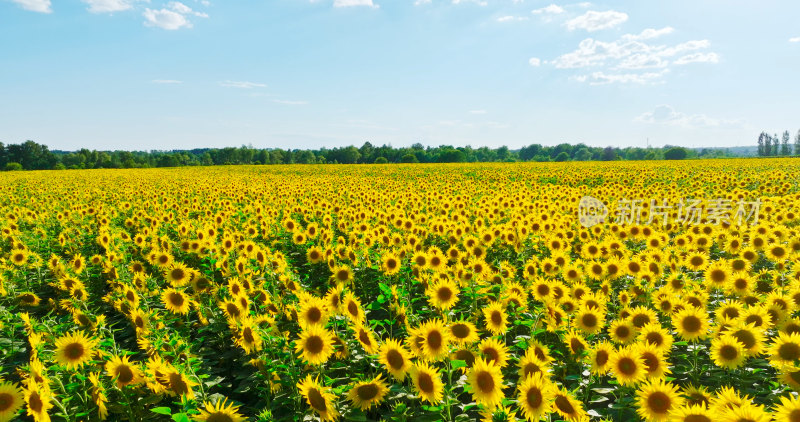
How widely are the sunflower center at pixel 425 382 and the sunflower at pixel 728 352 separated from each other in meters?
2.67

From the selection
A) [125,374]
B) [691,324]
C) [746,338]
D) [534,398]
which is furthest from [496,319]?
[125,374]

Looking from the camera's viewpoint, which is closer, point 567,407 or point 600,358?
point 567,407

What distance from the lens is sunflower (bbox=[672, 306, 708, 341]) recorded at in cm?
420

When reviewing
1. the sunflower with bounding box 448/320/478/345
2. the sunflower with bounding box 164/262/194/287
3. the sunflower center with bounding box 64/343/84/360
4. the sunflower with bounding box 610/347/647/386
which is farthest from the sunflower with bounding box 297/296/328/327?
the sunflower with bounding box 164/262/194/287

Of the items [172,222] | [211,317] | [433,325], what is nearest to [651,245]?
[433,325]

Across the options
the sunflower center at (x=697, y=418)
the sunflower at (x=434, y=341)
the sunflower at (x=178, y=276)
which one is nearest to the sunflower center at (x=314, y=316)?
the sunflower at (x=434, y=341)

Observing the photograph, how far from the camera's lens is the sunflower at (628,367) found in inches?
132

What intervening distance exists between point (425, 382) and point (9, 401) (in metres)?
3.12

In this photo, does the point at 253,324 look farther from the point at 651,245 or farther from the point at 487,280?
the point at 651,245

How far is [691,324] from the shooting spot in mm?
4262

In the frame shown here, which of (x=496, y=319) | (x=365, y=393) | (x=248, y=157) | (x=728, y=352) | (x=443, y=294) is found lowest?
(x=365, y=393)

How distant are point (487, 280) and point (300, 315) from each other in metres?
3.22

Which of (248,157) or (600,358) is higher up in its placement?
(248,157)

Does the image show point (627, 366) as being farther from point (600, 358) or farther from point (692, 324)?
point (692, 324)
